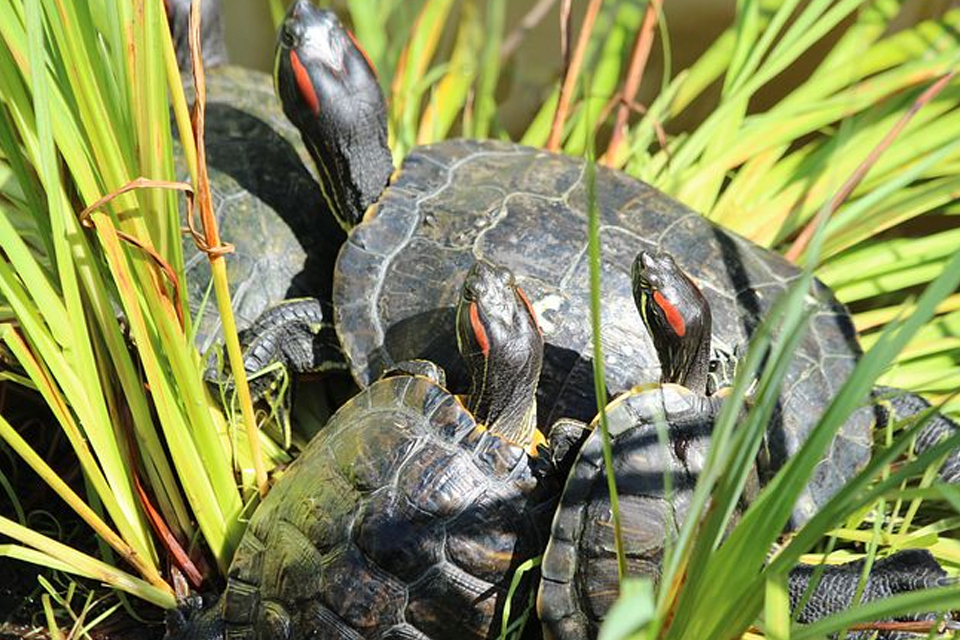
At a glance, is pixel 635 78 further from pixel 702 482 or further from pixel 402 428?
pixel 702 482

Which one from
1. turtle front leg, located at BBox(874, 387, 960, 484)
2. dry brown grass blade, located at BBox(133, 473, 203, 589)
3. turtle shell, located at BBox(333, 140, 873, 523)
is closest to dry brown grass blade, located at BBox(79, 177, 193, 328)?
dry brown grass blade, located at BBox(133, 473, 203, 589)

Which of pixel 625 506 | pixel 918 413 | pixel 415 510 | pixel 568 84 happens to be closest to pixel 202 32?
pixel 568 84

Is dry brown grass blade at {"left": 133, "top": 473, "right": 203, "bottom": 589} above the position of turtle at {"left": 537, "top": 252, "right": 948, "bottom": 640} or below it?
below

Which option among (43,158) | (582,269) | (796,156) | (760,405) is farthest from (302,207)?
(760,405)

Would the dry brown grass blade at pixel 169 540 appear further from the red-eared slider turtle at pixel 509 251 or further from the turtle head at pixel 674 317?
the turtle head at pixel 674 317

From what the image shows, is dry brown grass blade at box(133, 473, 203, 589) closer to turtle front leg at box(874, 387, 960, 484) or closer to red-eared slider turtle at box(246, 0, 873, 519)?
red-eared slider turtle at box(246, 0, 873, 519)

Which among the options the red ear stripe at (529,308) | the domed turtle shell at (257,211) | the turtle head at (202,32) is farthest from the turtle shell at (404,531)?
the turtle head at (202,32)

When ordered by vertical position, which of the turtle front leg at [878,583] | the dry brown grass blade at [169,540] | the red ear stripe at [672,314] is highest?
the red ear stripe at [672,314]
